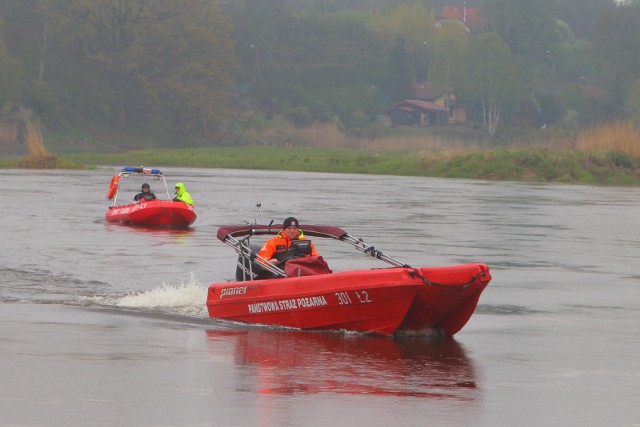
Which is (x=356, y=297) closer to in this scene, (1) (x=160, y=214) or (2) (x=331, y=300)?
(2) (x=331, y=300)

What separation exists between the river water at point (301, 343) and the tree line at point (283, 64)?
68941 millimetres

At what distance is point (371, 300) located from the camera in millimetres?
14453

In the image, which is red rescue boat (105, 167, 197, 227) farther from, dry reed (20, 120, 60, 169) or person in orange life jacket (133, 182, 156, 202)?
dry reed (20, 120, 60, 169)

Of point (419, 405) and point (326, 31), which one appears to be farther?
point (326, 31)

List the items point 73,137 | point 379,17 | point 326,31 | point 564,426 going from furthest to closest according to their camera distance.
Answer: point 379,17 → point 326,31 → point 73,137 → point 564,426

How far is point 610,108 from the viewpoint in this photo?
4840 inches

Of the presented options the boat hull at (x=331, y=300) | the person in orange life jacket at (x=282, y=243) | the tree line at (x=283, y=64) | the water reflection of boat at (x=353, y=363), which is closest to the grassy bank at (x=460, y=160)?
the tree line at (x=283, y=64)

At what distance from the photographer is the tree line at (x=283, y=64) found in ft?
328

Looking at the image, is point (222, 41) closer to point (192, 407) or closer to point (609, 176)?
point (609, 176)

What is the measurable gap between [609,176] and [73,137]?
45251mm

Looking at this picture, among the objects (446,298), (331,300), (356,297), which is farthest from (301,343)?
(446,298)

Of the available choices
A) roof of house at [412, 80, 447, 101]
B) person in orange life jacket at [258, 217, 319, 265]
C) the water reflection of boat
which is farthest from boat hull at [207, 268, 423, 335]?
roof of house at [412, 80, 447, 101]

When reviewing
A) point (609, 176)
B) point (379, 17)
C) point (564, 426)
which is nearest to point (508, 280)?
point (564, 426)

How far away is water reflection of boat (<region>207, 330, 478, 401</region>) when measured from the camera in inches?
474
